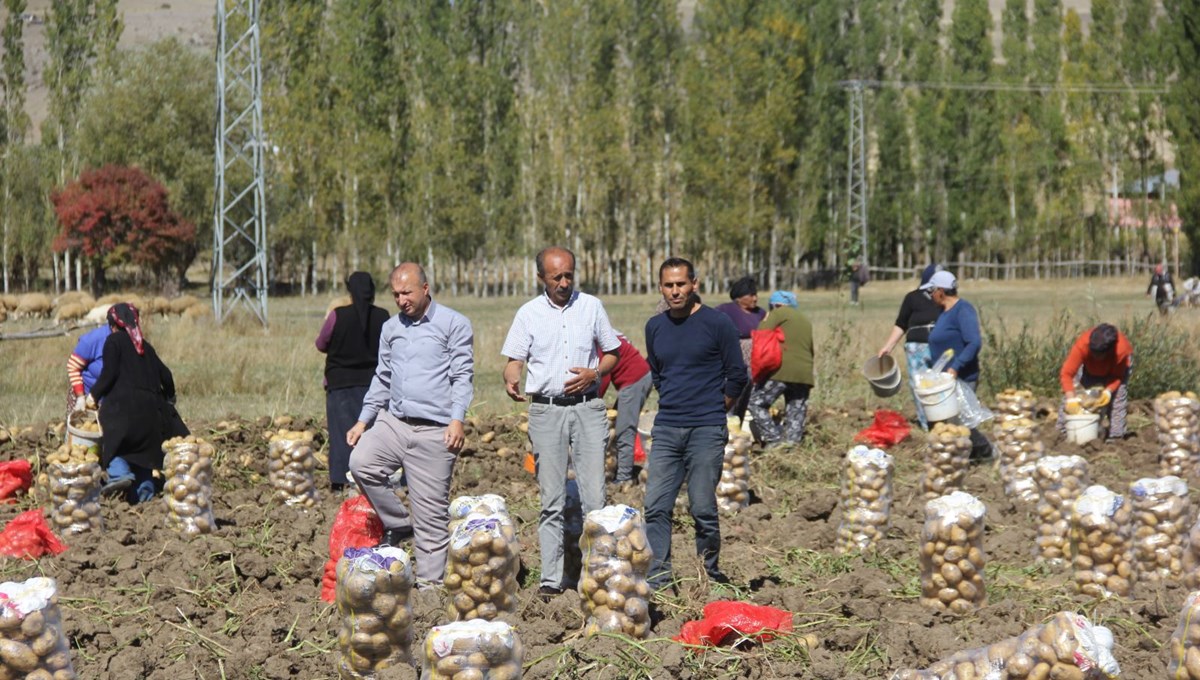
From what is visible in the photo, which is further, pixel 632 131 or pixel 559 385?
pixel 632 131

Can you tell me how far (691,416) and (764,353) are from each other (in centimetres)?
521

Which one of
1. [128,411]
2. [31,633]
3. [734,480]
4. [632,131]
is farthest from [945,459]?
[632,131]

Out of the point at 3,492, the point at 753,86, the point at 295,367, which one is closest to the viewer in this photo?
the point at 3,492

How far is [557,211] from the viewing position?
186 feet

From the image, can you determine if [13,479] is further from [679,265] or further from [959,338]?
[959,338]

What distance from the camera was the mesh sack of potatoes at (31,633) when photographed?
532cm

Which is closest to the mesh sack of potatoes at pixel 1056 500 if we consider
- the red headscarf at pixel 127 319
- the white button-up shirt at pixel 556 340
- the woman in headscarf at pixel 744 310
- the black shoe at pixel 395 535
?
the white button-up shirt at pixel 556 340

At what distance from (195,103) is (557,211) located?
45.4 ft

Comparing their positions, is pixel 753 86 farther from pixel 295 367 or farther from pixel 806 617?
pixel 806 617

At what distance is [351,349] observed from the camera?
1084 centimetres

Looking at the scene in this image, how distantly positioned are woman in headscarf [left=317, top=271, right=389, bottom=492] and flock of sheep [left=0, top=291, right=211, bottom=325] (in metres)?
21.4

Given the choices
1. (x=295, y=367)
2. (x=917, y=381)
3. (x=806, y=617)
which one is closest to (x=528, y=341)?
(x=806, y=617)

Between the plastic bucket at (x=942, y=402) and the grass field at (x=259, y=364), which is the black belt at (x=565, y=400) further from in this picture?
the grass field at (x=259, y=364)

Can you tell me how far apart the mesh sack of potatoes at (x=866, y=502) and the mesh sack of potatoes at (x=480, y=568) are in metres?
3.01
